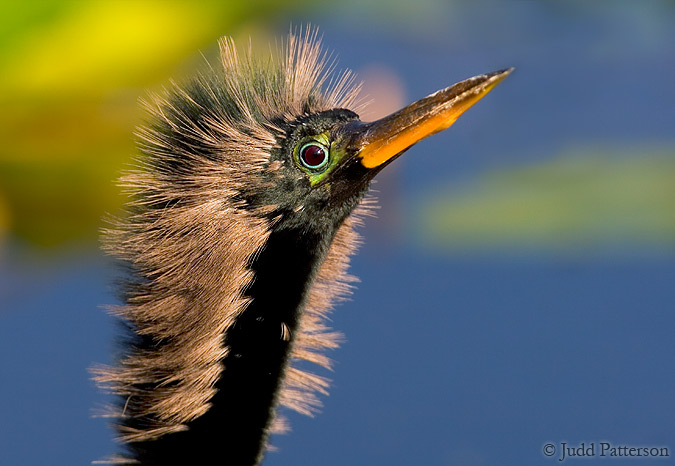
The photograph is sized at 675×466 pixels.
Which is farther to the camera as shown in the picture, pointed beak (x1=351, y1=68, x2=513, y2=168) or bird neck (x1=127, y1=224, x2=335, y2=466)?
bird neck (x1=127, y1=224, x2=335, y2=466)

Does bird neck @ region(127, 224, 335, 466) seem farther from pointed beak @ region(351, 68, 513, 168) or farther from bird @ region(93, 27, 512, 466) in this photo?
pointed beak @ region(351, 68, 513, 168)

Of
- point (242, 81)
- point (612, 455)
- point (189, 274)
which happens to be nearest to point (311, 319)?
point (189, 274)

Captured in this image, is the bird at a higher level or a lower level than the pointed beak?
lower

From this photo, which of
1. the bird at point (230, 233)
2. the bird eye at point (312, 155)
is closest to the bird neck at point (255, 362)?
the bird at point (230, 233)

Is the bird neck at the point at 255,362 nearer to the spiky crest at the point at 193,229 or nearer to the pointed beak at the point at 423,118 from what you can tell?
the spiky crest at the point at 193,229

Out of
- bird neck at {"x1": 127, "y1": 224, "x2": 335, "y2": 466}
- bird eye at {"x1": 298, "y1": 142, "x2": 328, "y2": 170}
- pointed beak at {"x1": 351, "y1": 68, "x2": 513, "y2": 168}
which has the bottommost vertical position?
bird neck at {"x1": 127, "y1": 224, "x2": 335, "y2": 466}

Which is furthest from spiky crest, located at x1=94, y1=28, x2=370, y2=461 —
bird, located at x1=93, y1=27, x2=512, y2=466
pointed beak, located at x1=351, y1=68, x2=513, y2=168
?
pointed beak, located at x1=351, y1=68, x2=513, y2=168

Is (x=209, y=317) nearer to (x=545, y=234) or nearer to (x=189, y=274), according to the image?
(x=189, y=274)
